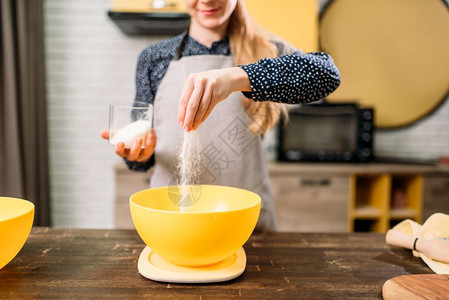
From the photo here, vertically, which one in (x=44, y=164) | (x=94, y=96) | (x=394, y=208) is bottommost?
(x=394, y=208)

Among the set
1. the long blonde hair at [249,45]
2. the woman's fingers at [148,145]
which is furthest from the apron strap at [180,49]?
the woman's fingers at [148,145]

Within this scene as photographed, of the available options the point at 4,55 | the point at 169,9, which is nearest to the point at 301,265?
the point at 169,9

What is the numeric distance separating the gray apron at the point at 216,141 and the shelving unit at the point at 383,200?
3.61 ft

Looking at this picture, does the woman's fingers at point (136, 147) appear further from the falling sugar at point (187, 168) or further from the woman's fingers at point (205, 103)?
the woman's fingers at point (205, 103)

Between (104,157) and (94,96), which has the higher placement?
(94,96)

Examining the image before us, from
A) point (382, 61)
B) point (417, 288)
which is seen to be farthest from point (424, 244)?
point (382, 61)

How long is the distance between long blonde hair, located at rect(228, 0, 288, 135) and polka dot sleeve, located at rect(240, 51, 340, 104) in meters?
0.26

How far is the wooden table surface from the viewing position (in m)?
0.63

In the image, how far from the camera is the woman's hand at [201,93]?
28.4 inches

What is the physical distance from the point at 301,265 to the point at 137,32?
211 cm

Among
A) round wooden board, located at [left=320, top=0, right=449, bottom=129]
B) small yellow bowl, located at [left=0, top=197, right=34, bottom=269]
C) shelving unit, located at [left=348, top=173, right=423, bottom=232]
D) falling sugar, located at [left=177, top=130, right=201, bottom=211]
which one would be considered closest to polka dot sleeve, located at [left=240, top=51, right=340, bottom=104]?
falling sugar, located at [left=177, top=130, right=201, bottom=211]

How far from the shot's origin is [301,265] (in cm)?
75

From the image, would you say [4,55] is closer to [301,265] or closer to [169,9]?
[169,9]

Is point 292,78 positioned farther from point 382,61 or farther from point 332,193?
point 382,61
